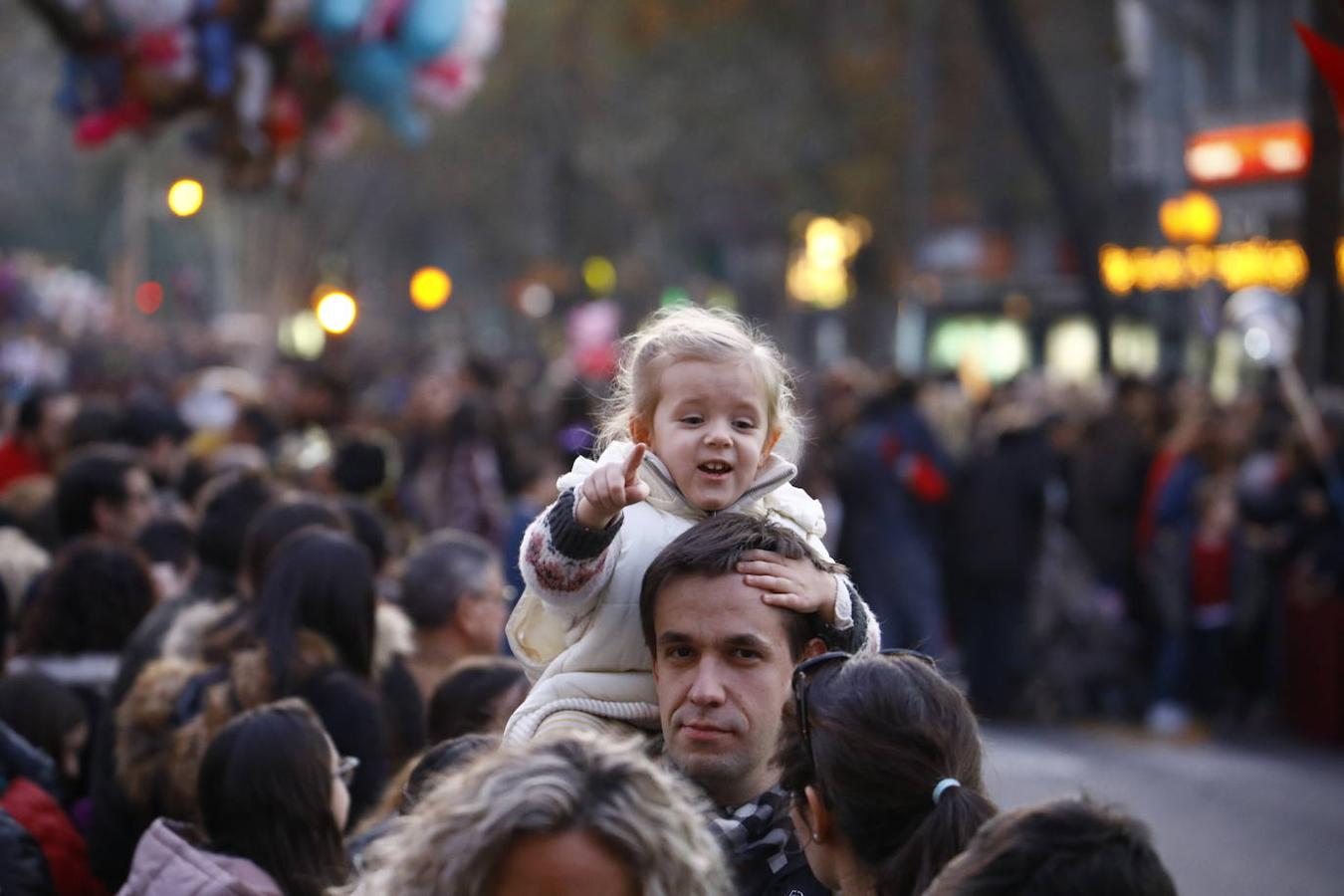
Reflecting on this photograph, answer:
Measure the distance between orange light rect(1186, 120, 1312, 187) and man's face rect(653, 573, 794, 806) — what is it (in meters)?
29.6

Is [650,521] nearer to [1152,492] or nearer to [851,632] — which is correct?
[851,632]

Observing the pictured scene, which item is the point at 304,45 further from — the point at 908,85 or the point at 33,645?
the point at 908,85

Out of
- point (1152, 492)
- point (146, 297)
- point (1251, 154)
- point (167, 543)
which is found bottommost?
point (1152, 492)

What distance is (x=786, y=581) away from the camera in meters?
3.47

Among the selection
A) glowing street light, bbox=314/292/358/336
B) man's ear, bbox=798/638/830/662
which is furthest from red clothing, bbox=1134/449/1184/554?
man's ear, bbox=798/638/830/662

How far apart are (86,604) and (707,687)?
371 centimetres

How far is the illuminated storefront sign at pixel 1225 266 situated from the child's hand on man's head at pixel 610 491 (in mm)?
22394

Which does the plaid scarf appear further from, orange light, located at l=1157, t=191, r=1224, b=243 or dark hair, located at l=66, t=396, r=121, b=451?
orange light, located at l=1157, t=191, r=1224, b=243

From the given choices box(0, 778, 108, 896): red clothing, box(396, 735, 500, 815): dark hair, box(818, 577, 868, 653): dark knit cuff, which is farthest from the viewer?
box(0, 778, 108, 896): red clothing

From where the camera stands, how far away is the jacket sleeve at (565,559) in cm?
353

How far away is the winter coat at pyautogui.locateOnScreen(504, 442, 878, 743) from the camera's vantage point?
3.59 meters

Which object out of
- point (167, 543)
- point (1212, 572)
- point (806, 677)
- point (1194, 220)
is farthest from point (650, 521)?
point (1194, 220)

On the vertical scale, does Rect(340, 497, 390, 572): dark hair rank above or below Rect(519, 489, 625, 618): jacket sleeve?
below

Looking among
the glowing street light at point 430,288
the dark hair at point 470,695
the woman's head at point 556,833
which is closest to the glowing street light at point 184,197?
the dark hair at point 470,695
